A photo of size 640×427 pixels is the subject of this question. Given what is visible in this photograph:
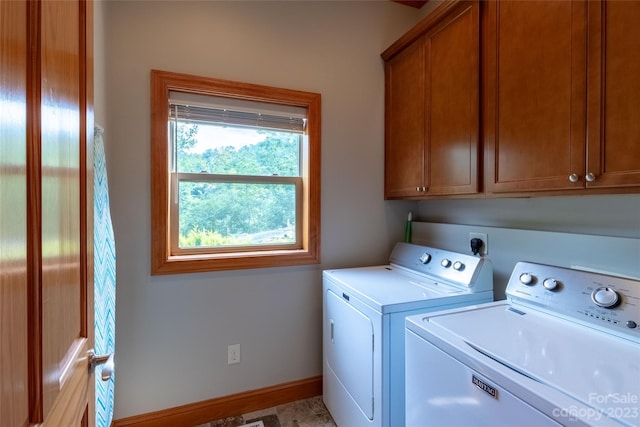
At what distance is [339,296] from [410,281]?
0.42 meters

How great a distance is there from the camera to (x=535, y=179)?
3.98 ft

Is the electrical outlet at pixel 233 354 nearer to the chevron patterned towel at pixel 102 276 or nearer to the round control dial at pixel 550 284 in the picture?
the chevron patterned towel at pixel 102 276

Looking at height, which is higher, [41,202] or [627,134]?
[627,134]

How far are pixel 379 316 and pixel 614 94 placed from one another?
1.14m

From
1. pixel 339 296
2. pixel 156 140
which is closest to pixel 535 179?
pixel 339 296

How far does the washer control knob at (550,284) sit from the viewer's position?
46.4 inches

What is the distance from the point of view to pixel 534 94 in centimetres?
121

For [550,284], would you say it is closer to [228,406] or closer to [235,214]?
[235,214]

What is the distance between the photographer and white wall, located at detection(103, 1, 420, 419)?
1.69 meters

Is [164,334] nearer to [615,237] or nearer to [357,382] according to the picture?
[357,382]

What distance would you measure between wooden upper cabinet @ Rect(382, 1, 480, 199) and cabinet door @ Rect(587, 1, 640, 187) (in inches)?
18.6

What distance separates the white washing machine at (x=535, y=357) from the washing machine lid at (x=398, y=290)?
166mm

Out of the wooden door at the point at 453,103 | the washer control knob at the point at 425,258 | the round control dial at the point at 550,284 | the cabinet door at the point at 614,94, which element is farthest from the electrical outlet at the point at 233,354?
the cabinet door at the point at 614,94

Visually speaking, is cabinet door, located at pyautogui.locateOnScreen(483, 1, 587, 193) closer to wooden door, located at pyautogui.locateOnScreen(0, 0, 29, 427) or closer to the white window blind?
the white window blind
